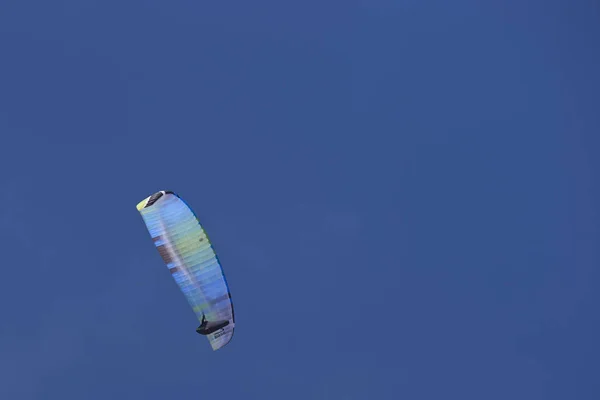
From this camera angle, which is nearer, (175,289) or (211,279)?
(211,279)

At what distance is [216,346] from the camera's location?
2243 inches

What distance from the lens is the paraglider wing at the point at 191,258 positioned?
52.9 m

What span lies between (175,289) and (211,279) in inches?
1477

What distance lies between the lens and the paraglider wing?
52938mm

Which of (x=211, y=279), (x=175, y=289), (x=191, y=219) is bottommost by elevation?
(x=175, y=289)

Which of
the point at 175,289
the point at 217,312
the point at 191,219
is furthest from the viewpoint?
the point at 175,289

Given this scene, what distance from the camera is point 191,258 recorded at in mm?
54125

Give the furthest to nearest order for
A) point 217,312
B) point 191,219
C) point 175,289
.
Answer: point 175,289 → point 217,312 → point 191,219

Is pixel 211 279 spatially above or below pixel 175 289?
above

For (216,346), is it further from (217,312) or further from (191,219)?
(191,219)

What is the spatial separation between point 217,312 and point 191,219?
7.37 m

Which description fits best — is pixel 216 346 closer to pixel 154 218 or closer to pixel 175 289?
pixel 154 218

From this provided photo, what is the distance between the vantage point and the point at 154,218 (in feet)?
174

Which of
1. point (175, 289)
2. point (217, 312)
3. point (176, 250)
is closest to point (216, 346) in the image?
point (217, 312)
